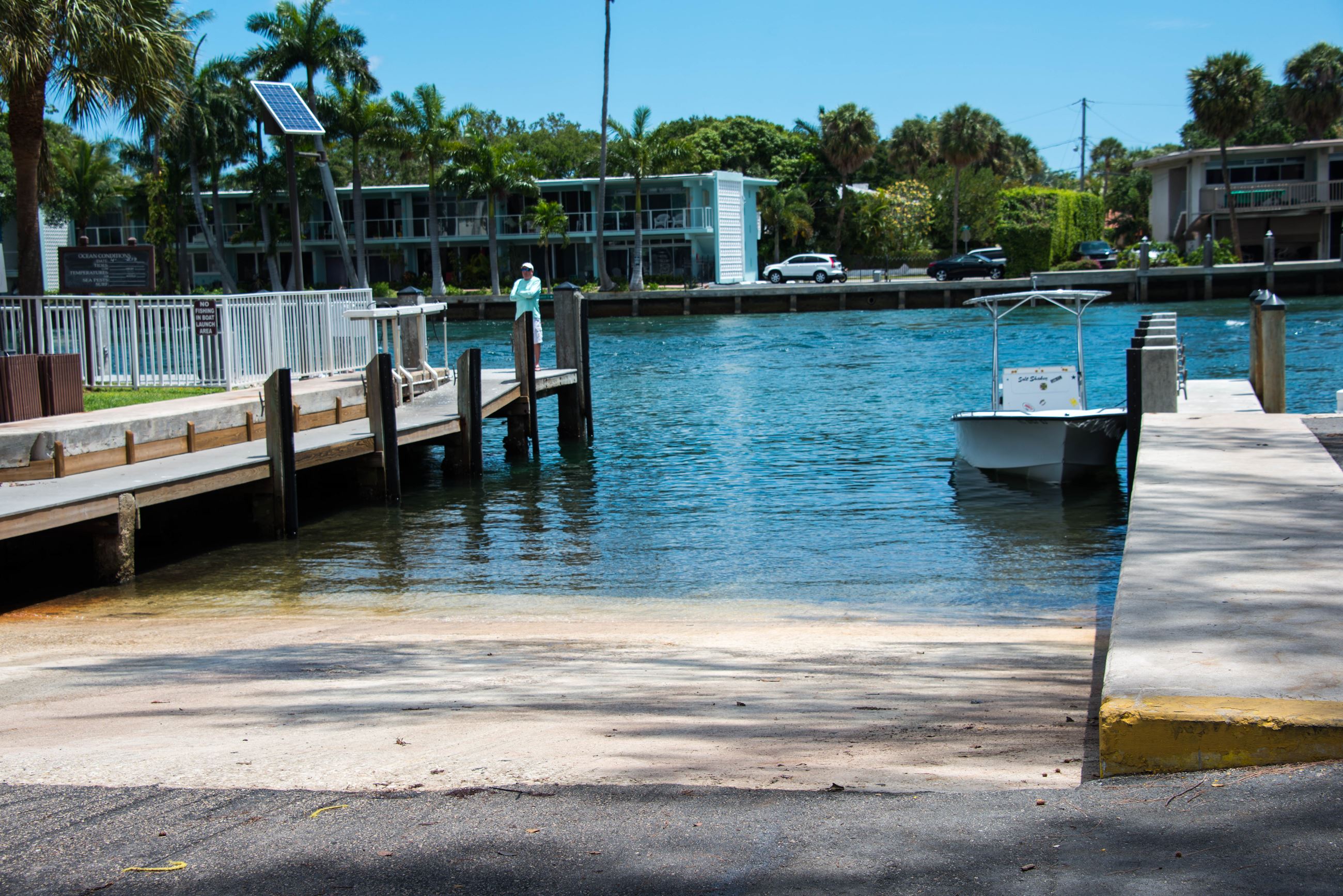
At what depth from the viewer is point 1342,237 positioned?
64.8m

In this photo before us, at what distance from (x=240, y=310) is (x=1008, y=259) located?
58.2 meters

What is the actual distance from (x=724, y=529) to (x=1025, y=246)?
192ft

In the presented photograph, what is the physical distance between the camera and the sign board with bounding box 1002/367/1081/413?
18.4 m

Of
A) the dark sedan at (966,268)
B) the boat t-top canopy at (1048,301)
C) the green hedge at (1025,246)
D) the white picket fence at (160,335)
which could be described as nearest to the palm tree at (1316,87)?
the green hedge at (1025,246)

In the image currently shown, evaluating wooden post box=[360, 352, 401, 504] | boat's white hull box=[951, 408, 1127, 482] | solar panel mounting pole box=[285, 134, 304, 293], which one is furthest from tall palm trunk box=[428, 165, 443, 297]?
boat's white hull box=[951, 408, 1127, 482]

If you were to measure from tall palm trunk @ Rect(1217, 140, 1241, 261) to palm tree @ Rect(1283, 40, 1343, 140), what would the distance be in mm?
7317

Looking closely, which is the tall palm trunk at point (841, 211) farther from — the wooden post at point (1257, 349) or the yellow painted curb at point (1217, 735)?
the yellow painted curb at point (1217, 735)

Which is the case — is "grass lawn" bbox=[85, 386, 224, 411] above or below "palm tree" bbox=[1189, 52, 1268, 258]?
below

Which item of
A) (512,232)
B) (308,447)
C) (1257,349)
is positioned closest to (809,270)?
(512,232)

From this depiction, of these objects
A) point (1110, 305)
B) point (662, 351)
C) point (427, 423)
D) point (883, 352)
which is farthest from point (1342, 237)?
point (427, 423)

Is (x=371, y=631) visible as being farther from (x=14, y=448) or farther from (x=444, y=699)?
(x=14, y=448)

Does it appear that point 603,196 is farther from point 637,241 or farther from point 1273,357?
point 1273,357

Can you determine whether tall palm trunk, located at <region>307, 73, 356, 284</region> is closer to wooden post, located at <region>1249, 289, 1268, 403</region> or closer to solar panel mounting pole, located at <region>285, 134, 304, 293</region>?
solar panel mounting pole, located at <region>285, 134, 304, 293</region>

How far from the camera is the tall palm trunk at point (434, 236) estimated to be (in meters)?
67.5
